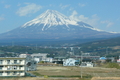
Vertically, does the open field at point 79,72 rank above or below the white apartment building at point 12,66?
below

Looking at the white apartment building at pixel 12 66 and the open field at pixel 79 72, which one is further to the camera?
the open field at pixel 79 72

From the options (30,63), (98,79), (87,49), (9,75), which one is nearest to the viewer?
(98,79)

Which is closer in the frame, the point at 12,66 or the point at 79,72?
the point at 12,66

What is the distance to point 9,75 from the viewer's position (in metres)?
24.8

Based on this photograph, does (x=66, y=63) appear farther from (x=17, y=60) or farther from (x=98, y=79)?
(x=98, y=79)

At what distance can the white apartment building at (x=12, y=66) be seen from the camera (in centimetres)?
2506

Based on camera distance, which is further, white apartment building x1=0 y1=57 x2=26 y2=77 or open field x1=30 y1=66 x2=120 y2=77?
open field x1=30 y1=66 x2=120 y2=77

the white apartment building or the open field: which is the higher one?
the white apartment building

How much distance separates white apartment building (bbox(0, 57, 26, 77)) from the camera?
987 inches

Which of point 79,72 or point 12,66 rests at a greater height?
point 12,66

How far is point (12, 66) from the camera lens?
25531mm

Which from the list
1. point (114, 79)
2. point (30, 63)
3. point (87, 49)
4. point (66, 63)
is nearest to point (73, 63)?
point (66, 63)

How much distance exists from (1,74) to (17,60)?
5.87 feet

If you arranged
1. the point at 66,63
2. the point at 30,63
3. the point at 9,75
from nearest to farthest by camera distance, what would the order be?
1. the point at 9,75
2. the point at 30,63
3. the point at 66,63
